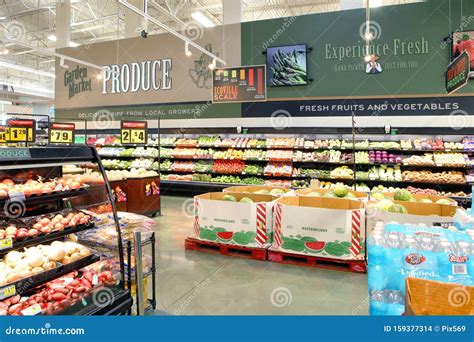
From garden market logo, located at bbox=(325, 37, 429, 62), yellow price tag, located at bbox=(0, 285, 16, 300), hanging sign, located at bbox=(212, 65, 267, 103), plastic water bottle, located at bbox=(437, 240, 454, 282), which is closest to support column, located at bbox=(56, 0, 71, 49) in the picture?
hanging sign, located at bbox=(212, 65, 267, 103)

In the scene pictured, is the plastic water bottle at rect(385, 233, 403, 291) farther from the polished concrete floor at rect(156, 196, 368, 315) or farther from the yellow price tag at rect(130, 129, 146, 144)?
the yellow price tag at rect(130, 129, 146, 144)

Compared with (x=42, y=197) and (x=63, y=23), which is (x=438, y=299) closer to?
(x=42, y=197)

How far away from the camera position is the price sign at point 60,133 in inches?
339

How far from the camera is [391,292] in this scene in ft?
6.56

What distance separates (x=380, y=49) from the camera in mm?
8703

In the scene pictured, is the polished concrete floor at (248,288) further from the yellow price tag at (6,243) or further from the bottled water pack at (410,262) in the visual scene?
the yellow price tag at (6,243)

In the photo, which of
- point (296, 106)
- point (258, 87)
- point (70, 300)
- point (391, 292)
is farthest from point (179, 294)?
point (296, 106)

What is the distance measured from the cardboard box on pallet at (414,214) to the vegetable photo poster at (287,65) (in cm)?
549

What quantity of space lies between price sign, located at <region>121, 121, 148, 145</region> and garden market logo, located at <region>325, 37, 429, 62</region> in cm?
517

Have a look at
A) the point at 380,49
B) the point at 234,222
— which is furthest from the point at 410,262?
the point at 380,49

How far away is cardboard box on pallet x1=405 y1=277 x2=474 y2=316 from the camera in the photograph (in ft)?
4.96

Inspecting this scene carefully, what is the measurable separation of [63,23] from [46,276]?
14.1m

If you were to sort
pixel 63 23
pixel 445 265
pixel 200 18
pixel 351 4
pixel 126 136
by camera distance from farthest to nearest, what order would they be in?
1. pixel 63 23
2. pixel 200 18
3. pixel 351 4
4. pixel 126 136
5. pixel 445 265

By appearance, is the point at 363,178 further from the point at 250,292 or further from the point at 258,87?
the point at 250,292
